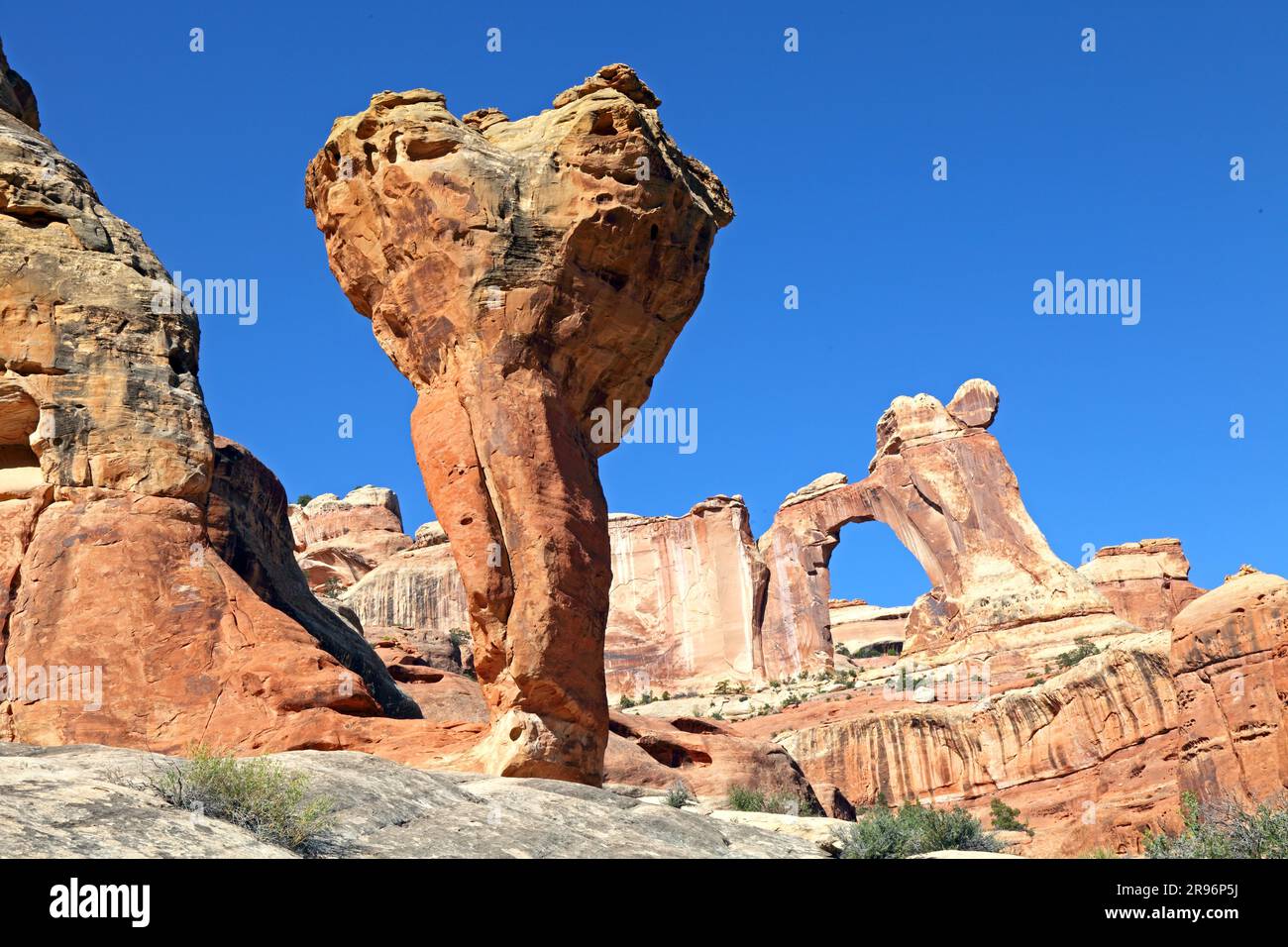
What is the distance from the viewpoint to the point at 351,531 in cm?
7662

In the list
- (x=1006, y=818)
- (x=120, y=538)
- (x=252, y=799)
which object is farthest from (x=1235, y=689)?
(x=252, y=799)

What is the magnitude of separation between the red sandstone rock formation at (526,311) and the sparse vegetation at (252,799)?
6897 mm

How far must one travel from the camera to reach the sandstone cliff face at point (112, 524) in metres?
16.4

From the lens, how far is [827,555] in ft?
237

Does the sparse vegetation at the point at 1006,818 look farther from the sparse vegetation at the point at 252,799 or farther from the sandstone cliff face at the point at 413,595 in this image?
the sparse vegetation at the point at 252,799

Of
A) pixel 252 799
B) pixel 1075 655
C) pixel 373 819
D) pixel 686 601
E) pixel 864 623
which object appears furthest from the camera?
pixel 864 623

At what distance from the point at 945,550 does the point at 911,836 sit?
50.8 meters

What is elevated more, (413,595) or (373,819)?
(413,595)

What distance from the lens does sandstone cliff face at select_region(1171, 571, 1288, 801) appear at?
24.0m

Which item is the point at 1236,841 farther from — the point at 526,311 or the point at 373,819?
the point at 526,311

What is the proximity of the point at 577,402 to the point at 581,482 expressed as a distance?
1540 millimetres
